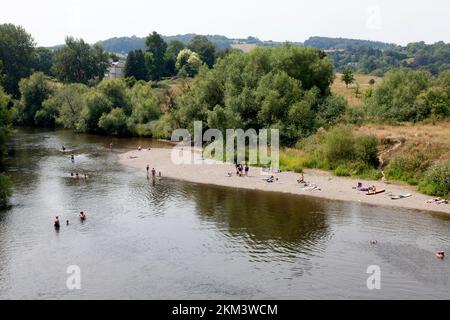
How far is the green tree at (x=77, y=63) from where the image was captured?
153375mm

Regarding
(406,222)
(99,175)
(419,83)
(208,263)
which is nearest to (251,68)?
(419,83)

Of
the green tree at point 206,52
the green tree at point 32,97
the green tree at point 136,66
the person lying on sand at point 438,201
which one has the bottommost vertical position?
the person lying on sand at point 438,201

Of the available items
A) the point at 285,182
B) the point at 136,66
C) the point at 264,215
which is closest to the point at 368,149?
the point at 285,182

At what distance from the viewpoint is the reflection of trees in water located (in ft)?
151

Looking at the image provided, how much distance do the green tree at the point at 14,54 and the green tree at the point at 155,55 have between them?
123 ft

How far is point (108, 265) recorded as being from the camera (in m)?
39.4

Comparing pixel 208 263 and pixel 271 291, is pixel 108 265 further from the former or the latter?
pixel 271 291

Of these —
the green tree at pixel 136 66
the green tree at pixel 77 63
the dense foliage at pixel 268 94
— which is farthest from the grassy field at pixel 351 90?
the green tree at pixel 77 63

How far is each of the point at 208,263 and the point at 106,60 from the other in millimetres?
135961

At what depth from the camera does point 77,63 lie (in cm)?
15475

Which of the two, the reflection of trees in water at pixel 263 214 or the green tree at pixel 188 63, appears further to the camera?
the green tree at pixel 188 63

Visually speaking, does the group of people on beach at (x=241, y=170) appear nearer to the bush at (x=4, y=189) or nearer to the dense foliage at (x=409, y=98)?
the dense foliage at (x=409, y=98)

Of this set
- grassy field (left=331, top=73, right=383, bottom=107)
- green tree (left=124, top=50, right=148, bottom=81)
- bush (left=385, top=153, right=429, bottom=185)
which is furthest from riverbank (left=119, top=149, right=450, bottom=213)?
green tree (left=124, top=50, right=148, bottom=81)
